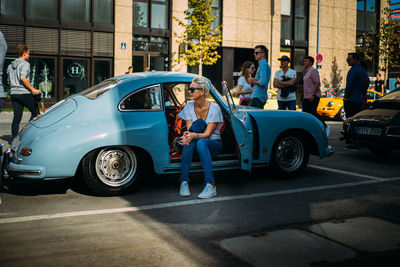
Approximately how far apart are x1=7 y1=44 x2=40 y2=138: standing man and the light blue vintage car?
301cm

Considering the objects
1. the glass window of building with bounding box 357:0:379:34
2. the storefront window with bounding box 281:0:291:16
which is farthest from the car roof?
the glass window of building with bounding box 357:0:379:34

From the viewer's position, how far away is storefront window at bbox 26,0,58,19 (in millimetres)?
21297

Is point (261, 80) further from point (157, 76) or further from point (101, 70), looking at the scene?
point (101, 70)

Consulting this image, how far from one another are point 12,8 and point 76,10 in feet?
9.48

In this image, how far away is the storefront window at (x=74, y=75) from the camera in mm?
22172

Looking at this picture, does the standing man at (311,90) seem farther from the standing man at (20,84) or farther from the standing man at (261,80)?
the standing man at (20,84)

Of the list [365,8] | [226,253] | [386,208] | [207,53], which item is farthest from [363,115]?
[365,8]

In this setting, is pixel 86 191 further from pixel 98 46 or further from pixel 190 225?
pixel 98 46

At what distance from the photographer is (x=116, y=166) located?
5.51 m

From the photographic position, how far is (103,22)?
900 inches

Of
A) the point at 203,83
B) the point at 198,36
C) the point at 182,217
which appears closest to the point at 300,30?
the point at 198,36

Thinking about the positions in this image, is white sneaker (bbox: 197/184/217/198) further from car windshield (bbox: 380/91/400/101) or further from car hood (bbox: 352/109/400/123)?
car windshield (bbox: 380/91/400/101)

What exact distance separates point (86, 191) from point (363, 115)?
5707mm

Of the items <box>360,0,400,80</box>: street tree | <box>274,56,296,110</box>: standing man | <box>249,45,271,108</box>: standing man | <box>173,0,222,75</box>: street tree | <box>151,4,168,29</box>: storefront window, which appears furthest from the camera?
<box>360,0,400,80</box>: street tree
